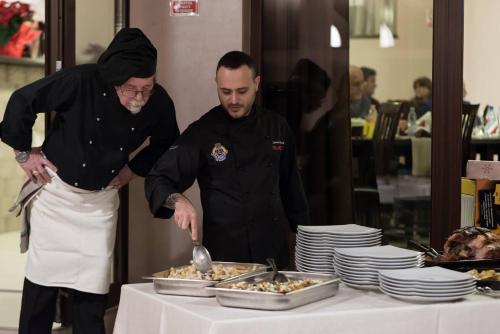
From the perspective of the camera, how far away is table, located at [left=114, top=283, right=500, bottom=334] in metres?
1.95

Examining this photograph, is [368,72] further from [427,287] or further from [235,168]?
[427,287]

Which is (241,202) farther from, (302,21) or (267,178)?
(302,21)

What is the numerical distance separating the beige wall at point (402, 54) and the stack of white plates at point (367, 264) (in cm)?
179

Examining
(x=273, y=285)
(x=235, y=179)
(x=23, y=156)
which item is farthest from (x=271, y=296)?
(x=23, y=156)

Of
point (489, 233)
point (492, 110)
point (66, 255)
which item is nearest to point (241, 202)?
point (66, 255)

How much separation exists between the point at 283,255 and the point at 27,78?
242 centimetres

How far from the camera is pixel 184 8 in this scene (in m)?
4.10

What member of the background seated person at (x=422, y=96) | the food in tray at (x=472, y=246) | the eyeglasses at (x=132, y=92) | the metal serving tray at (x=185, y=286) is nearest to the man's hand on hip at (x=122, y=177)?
the eyeglasses at (x=132, y=92)

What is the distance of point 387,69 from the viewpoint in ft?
13.4

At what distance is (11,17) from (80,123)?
2.19 m

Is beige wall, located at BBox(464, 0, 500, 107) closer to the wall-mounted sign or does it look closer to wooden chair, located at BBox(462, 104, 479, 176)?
wooden chair, located at BBox(462, 104, 479, 176)

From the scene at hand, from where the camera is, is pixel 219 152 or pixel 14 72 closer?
pixel 219 152

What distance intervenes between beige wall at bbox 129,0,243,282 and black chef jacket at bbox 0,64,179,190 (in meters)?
0.90

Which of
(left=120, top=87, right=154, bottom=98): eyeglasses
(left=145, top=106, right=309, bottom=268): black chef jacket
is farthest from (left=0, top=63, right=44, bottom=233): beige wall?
(left=145, top=106, right=309, bottom=268): black chef jacket
